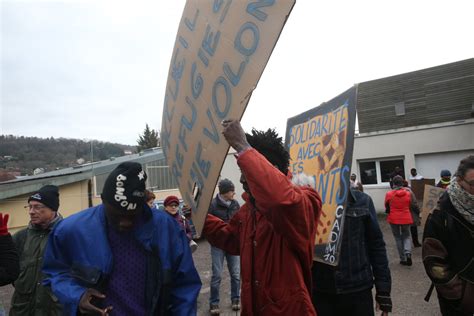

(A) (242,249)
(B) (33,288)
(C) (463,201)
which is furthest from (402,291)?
(B) (33,288)

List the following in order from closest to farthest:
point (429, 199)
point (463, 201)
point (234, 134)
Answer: point (234, 134)
point (463, 201)
point (429, 199)

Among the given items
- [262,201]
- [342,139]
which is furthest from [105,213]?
[342,139]

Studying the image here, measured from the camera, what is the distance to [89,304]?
1591 millimetres

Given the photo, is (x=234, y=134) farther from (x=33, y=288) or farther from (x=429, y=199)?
(x=429, y=199)

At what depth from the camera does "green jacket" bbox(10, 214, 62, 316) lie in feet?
9.46

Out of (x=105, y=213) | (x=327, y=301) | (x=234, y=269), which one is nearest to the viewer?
(x=105, y=213)

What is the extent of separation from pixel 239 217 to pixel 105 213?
0.87 meters

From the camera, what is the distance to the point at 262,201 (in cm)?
157

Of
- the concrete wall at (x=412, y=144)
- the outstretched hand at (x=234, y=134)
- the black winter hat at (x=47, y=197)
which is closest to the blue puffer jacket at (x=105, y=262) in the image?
the outstretched hand at (x=234, y=134)

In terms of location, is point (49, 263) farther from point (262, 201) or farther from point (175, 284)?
point (262, 201)

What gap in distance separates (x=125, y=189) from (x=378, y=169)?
50.1 ft

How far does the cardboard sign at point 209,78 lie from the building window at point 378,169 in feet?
47.4

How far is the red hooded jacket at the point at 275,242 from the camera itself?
5.16 feet

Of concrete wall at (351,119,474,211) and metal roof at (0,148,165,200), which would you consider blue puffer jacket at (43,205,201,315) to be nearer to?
metal roof at (0,148,165,200)
